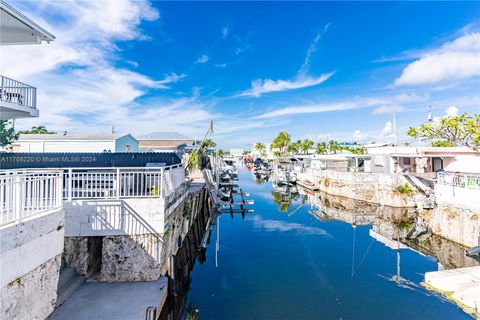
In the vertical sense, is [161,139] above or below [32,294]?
above

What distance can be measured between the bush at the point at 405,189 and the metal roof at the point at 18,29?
30.3 metres

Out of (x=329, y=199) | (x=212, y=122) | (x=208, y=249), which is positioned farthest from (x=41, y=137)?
(x=329, y=199)

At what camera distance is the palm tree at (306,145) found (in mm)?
89488

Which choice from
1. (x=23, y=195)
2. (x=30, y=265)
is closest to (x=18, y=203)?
(x=23, y=195)

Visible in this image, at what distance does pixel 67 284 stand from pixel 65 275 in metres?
0.29

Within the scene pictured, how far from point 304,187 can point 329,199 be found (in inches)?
436

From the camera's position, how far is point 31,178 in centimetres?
604

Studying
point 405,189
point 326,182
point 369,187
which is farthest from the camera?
point 326,182

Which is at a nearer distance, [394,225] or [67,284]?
[67,284]

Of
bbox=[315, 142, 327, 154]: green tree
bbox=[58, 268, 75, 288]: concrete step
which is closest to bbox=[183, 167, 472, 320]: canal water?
bbox=[58, 268, 75, 288]: concrete step

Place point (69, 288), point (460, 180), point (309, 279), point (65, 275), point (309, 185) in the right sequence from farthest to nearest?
1. point (309, 185)
2. point (460, 180)
3. point (309, 279)
4. point (65, 275)
5. point (69, 288)

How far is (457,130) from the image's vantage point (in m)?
17.1

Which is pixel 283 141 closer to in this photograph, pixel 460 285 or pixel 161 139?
pixel 161 139

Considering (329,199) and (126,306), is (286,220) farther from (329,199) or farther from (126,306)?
(126,306)
